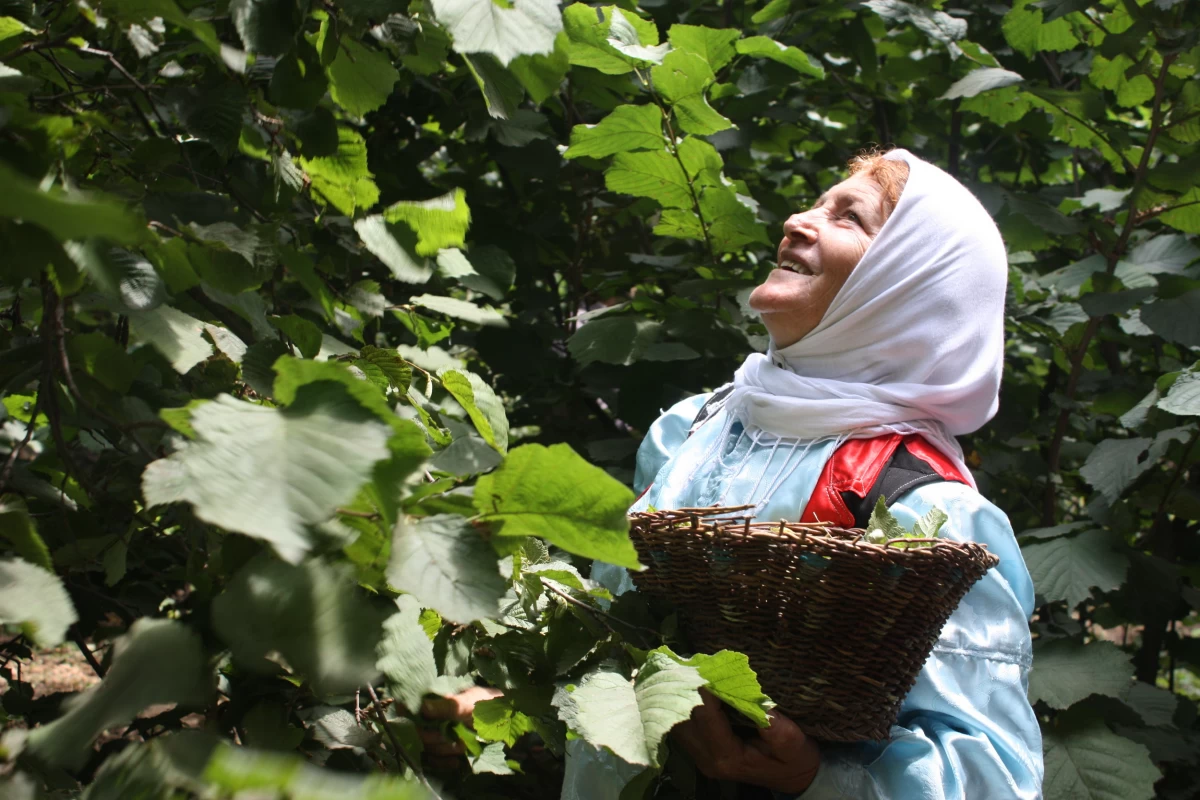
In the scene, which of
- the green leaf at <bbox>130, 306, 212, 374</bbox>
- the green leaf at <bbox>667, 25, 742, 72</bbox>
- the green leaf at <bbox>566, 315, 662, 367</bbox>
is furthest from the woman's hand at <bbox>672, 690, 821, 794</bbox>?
the green leaf at <bbox>667, 25, 742, 72</bbox>

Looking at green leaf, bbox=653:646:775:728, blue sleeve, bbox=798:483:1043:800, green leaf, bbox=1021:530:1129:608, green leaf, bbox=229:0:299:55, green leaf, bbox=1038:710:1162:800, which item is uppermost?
green leaf, bbox=229:0:299:55

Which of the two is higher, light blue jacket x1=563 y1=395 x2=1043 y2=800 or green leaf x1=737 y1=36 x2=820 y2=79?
green leaf x1=737 y1=36 x2=820 y2=79

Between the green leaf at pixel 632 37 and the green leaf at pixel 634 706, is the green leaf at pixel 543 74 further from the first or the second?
the green leaf at pixel 632 37

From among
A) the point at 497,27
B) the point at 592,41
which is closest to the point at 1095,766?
the point at 592,41

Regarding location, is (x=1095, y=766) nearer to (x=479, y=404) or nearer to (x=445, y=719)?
(x=445, y=719)

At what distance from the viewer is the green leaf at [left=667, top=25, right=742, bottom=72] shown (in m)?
2.14

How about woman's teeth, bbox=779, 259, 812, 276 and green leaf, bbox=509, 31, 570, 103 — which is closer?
green leaf, bbox=509, 31, 570, 103

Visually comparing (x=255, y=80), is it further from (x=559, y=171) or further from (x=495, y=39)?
(x=559, y=171)

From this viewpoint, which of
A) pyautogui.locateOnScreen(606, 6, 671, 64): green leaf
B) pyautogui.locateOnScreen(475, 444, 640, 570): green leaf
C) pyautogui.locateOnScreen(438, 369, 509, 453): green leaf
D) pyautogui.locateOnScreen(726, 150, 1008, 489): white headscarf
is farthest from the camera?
pyautogui.locateOnScreen(606, 6, 671, 64): green leaf

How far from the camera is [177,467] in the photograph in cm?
70

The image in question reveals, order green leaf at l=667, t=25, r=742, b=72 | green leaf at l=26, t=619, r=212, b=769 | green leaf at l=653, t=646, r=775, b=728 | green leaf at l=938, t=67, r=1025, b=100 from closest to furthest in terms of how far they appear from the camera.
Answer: green leaf at l=26, t=619, r=212, b=769, green leaf at l=653, t=646, r=775, b=728, green leaf at l=667, t=25, r=742, b=72, green leaf at l=938, t=67, r=1025, b=100

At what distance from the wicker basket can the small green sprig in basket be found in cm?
2

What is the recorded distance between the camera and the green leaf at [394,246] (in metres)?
1.18

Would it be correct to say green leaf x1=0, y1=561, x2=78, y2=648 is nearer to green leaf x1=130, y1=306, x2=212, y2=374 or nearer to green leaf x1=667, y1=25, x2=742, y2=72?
green leaf x1=130, y1=306, x2=212, y2=374
